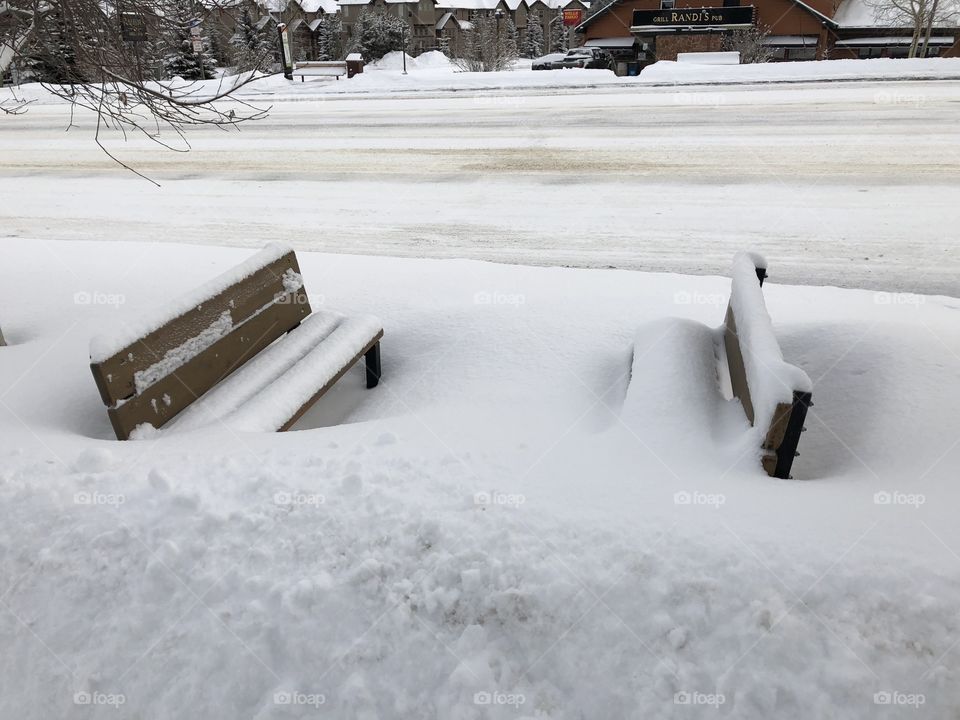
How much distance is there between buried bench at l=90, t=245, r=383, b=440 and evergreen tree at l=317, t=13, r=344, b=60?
39892 mm

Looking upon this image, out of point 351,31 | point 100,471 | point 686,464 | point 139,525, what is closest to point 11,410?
point 100,471

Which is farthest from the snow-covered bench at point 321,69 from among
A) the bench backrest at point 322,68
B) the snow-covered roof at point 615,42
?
the snow-covered roof at point 615,42

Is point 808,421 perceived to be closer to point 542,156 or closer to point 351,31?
point 542,156

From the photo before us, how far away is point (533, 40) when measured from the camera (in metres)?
46.5

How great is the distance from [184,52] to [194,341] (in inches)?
957

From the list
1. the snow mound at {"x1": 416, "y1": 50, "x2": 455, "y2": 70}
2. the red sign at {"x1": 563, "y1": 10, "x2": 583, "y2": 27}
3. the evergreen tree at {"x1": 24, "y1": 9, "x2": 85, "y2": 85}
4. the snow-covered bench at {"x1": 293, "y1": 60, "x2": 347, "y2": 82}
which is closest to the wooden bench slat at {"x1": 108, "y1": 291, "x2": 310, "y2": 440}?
the evergreen tree at {"x1": 24, "y1": 9, "x2": 85, "y2": 85}

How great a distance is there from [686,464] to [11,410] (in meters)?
3.06

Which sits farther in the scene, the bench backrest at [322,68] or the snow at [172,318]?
the bench backrest at [322,68]

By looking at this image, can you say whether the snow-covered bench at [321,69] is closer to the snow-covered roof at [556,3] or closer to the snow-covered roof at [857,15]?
the snow-covered roof at [857,15]

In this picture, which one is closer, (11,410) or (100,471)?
(100,471)

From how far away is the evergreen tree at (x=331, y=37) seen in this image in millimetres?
39250

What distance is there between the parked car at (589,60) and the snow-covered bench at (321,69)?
8.29 metres

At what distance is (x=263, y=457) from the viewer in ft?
8.32

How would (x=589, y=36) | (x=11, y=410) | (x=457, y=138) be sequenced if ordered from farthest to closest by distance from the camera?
1. (x=589, y=36)
2. (x=457, y=138)
3. (x=11, y=410)
